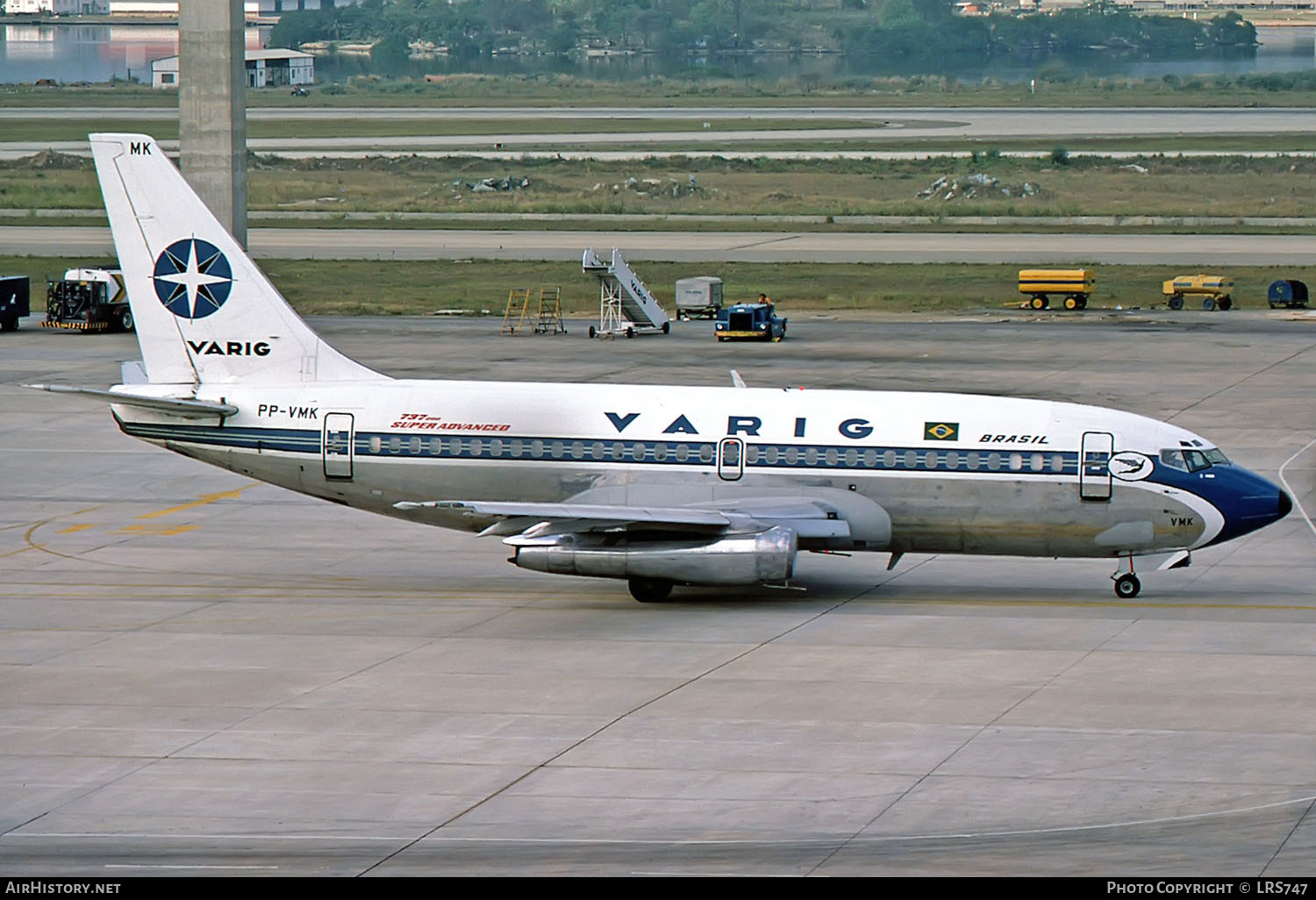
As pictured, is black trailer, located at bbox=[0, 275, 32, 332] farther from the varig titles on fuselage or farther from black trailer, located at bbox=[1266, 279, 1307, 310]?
black trailer, located at bbox=[1266, 279, 1307, 310]

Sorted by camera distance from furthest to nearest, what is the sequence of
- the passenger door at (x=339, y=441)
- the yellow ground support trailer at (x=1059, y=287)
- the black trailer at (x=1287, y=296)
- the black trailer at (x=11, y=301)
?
the yellow ground support trailer at (x=1059, y=287) < the black trailer at (x=1287, y=296) < the black trailer at (x=11, y=301) < the passenger door at (x=339, y=441)

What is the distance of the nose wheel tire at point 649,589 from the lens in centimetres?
3659

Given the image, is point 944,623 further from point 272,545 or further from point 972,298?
point 972,298

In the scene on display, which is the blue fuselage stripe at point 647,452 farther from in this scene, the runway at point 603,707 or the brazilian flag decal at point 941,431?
the runway at point 603,707

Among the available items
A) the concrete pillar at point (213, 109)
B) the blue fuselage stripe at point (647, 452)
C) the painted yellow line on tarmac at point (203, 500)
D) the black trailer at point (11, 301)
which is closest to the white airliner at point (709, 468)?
the blue fuselage stripe at point (647, 452)

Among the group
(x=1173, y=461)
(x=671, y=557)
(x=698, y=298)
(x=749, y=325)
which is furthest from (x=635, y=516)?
(x=698, y=298)

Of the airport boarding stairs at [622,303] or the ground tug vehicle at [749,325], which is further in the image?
the airport boarding stairs at [622,303]

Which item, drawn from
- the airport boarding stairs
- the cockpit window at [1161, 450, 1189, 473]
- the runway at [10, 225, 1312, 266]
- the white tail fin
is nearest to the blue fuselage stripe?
the cockpit window at [1161, 450, 1189, 473]

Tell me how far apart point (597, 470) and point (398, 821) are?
1461 centimetres

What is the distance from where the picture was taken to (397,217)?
128 m

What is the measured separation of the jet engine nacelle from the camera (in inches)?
1389

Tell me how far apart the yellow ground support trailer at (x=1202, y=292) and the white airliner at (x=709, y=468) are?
52756 millimetres

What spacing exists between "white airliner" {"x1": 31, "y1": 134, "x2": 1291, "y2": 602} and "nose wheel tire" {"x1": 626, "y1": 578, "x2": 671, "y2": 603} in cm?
4

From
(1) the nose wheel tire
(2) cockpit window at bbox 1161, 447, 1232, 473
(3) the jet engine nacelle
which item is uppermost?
(2) cockpit window at bbox 1161, 447, 1232, 473
